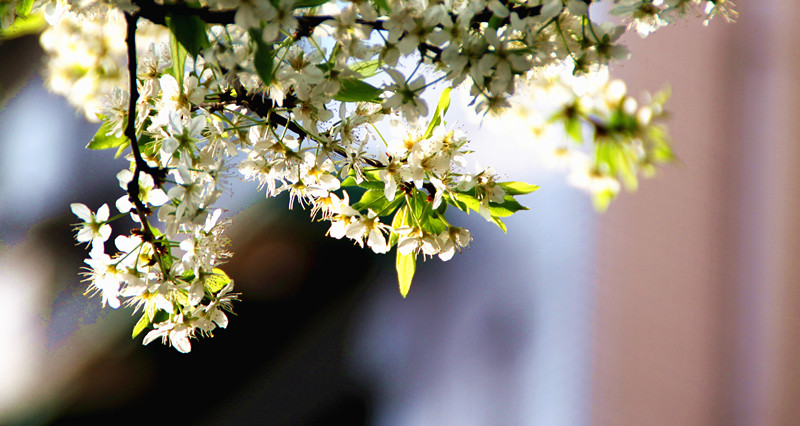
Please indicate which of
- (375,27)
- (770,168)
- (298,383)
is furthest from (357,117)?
(770,168)

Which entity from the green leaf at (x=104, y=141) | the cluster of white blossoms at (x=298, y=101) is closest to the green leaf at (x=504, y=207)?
the cluster of white blossoms at (x=298, y=101)

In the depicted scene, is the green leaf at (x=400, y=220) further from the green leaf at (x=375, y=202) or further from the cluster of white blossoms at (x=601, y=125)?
the cluster of white blossoms at (x=601, y=125)

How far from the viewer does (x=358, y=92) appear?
0.33 metres

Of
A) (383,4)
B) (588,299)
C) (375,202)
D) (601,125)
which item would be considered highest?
(383,4)

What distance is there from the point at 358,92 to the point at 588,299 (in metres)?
1.84

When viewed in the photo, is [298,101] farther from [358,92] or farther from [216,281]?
[216,281]

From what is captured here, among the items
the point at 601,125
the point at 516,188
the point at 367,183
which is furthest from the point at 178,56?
the point at 601,125

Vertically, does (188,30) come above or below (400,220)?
above

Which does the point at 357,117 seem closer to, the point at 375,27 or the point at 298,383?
the point at 375,27

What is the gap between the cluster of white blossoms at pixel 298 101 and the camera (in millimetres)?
289

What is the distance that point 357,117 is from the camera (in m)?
0.34

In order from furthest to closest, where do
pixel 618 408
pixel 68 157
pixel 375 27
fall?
pixel 618 408, pixel 68 157, pixel 375 27

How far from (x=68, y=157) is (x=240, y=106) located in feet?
4.28

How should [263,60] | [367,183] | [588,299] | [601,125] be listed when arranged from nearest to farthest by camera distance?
[263,60] → [367,183] → [601,125] → [588,299]
